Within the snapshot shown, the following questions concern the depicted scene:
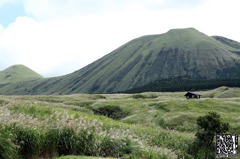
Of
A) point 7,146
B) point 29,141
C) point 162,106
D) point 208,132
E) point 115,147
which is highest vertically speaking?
point 7,146

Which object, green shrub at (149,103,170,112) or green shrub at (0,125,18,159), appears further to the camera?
green shrub at (149,103,170,112)

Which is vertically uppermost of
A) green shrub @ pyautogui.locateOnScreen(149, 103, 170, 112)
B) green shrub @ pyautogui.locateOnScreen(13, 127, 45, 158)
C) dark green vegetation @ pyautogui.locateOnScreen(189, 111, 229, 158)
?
green shrub @ pyautogui.locateOnScreen(13, 127, 45, 158)

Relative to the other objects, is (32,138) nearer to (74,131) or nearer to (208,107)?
(74,131)

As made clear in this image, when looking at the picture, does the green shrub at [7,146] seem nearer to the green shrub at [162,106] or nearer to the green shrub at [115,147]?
the green shrub at [115,147]

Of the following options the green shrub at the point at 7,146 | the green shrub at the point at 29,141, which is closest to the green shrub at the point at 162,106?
the green shrub at the point at 29,141

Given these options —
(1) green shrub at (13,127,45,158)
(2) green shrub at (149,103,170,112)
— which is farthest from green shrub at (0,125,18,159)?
(2) green shrub at (149,103,170,112)

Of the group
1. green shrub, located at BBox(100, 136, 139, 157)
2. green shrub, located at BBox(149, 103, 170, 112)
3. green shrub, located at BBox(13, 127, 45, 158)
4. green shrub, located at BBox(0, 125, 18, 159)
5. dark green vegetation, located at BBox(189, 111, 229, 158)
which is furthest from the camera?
green shrub, located at BBox(149, 103, 170, 112)

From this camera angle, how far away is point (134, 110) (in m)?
76.8

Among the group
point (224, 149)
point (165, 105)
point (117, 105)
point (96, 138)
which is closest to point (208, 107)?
point (165, 105)

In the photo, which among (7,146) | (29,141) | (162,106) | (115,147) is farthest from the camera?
(162,106)

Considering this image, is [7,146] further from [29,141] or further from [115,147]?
[115,147]

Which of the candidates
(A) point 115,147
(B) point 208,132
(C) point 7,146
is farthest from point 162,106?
(C) point 7,146

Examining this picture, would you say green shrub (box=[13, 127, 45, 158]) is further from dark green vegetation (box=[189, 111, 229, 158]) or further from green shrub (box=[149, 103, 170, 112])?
green shrub (box=[149, 103, 170, 112])

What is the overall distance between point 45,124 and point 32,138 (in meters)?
1.23
